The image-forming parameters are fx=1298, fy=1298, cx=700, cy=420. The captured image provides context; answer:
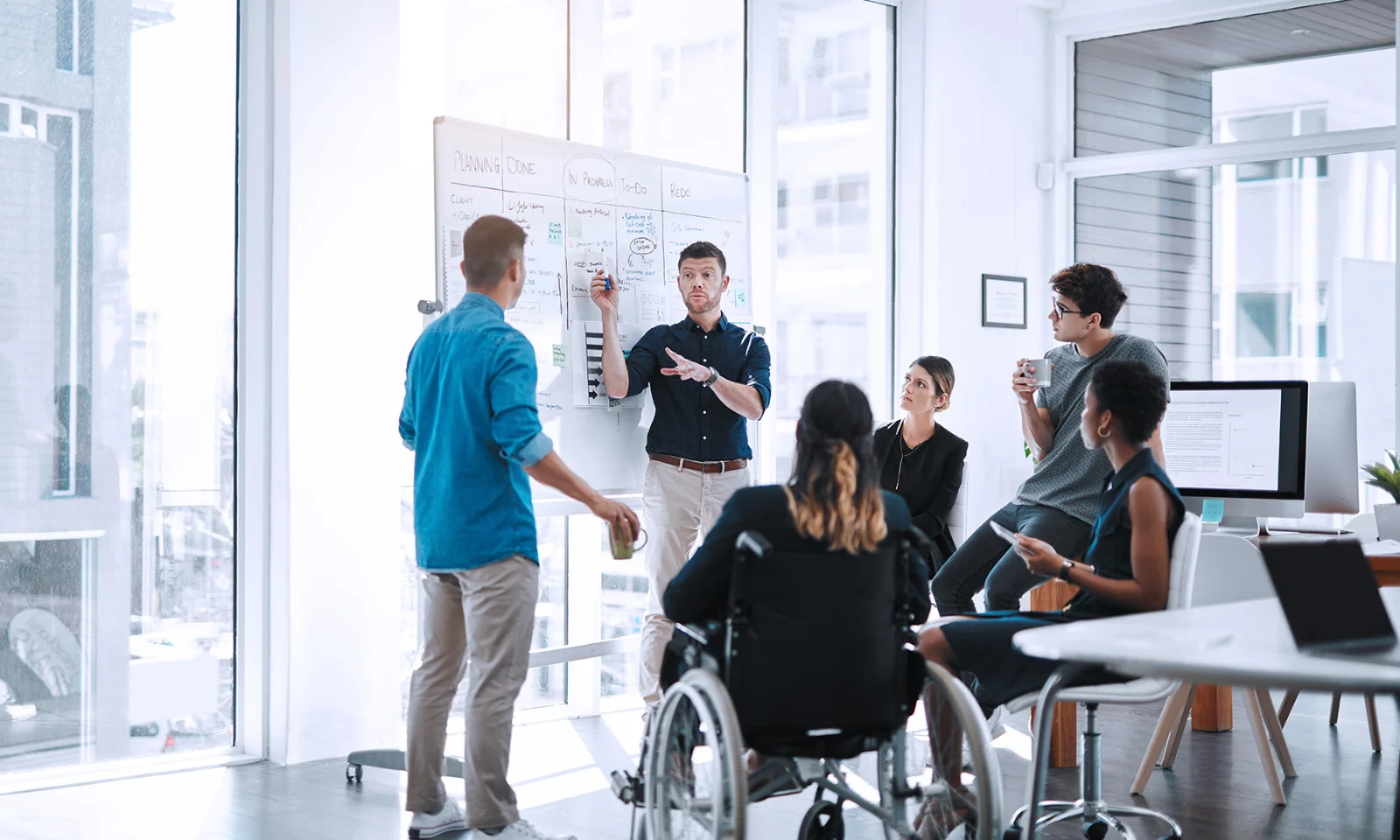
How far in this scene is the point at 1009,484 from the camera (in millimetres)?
6484

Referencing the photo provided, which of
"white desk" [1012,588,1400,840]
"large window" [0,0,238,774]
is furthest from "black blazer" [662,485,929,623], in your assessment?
"large window" [0,0,238,774]

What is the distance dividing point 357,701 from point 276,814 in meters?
0.75

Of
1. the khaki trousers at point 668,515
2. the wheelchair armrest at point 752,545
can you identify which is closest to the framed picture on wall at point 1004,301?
the khaki trousers at point 668,515

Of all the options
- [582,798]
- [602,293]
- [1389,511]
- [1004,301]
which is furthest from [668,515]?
[1004,301]

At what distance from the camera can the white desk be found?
5.46 feet

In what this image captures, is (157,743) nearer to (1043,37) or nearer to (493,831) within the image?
(493,831)

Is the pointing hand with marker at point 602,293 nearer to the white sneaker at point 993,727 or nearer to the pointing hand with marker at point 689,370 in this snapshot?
the pointing hand with marker at point 689,370

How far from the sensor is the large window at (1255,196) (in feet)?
19.2

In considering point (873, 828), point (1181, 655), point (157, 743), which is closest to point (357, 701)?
point (157, 743)

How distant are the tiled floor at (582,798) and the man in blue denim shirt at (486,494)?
427 mm

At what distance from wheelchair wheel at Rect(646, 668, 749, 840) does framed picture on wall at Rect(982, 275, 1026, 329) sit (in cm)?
414

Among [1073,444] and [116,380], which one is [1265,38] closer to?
[1073,444]

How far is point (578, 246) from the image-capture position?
13.6 ft

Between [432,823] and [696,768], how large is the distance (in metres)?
0.93
